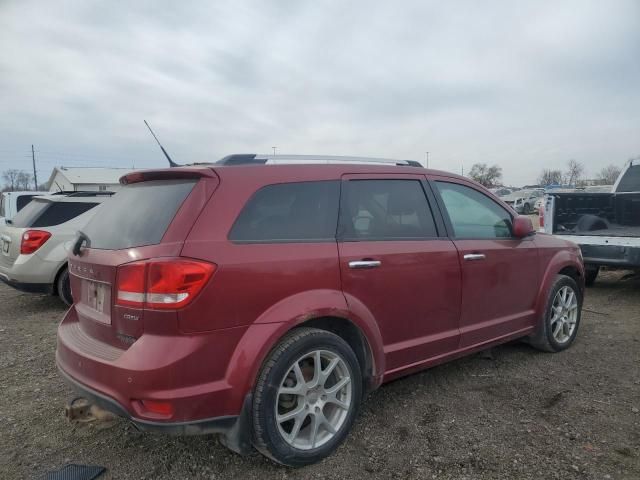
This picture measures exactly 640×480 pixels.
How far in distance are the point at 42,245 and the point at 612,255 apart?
25.0 ft

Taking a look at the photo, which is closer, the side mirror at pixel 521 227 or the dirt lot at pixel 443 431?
the dirt lot at pixel 443 431

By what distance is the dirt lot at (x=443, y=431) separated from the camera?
8.91ft

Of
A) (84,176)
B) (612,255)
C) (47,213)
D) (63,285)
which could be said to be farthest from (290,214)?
(84,176)

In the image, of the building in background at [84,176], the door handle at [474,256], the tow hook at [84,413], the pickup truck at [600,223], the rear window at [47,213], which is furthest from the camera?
the building in background at [84,176]

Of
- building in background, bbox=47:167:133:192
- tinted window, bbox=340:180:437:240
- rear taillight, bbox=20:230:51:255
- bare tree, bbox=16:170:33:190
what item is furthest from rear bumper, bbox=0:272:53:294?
bare tree, bbox=16:170:33:190

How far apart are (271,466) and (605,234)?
6.00 m

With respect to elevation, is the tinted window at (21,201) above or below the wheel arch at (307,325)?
above

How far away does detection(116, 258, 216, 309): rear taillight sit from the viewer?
232cm

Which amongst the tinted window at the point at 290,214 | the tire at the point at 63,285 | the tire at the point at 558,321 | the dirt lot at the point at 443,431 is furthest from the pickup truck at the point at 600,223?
the tire at the point at 63,285

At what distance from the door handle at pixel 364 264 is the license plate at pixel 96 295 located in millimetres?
1404

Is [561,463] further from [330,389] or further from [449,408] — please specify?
[330,389]

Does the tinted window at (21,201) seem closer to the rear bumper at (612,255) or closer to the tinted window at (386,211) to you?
the tinted window at (386,211)

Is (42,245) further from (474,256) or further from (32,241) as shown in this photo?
(474,256)

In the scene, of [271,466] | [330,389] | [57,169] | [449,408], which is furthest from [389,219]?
[57,169]
